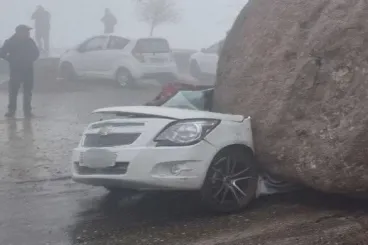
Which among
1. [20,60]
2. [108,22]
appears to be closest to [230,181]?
[20,60]

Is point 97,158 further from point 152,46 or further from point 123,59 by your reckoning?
point 152,46

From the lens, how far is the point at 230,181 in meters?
6.06

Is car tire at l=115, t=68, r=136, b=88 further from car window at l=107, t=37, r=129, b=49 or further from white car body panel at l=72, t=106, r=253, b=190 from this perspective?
white car body panel at l=72, t=106, r=253, b=190

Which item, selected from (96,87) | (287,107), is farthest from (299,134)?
(96,87)

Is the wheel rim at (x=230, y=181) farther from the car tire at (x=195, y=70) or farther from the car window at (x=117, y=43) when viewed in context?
the car tire at (x=195, y=70)

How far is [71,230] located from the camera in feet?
18.5

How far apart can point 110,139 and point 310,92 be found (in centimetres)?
189

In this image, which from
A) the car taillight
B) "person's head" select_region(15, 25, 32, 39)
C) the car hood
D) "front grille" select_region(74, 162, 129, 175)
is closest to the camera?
"front grille" select_region(74, 162, 129, 175)

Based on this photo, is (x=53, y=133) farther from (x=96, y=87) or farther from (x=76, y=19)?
(x=76, y=19)

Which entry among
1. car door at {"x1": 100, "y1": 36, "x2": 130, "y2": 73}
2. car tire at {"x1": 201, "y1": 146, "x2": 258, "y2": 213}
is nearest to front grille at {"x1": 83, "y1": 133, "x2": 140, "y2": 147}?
car tire at {"x1": 201, "y1": 146, "x2": 258, "y2": 213}

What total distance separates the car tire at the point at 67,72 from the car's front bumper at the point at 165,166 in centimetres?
1404

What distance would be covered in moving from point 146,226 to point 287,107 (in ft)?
5.64

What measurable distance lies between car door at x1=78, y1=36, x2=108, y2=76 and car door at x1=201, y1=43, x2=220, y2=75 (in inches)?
137

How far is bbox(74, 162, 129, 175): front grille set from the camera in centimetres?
591
